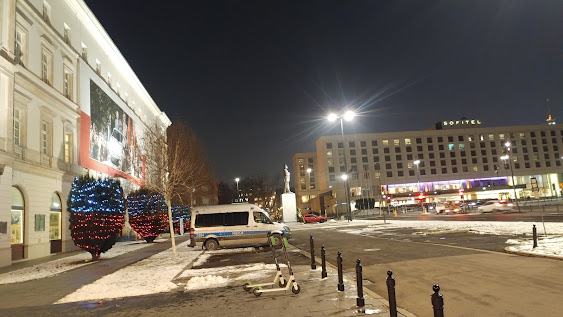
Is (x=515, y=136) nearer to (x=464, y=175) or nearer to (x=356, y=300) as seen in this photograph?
(x=464, y=175)

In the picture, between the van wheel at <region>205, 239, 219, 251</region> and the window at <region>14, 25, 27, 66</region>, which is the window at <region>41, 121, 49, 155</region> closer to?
the window at <region>14, 25, 27, 66</region>

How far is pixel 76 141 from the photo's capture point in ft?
97.7

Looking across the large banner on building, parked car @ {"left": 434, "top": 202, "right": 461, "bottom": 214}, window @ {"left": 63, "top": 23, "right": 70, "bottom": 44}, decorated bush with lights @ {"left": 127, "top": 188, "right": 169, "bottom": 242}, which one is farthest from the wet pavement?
parked car @ {"left": 434, "top": 202, "right": 461, "bottom": 214}

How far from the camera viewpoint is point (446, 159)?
12075cm

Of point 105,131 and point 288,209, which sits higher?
point 105,131

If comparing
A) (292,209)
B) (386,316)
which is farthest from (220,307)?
(292,209)

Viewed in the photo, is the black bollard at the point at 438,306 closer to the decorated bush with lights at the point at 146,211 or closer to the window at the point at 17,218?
Result: the window at the point at 17,218

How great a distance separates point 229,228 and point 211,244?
1176mm

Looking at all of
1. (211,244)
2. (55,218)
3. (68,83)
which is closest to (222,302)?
(211,244)

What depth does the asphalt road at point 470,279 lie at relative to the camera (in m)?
7.02

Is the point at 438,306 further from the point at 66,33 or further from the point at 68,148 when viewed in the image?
the point at 66,33

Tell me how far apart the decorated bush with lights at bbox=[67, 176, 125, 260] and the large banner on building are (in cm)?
1175

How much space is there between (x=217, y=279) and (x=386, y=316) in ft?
19.0

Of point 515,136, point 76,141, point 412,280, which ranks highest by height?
point 515,136
